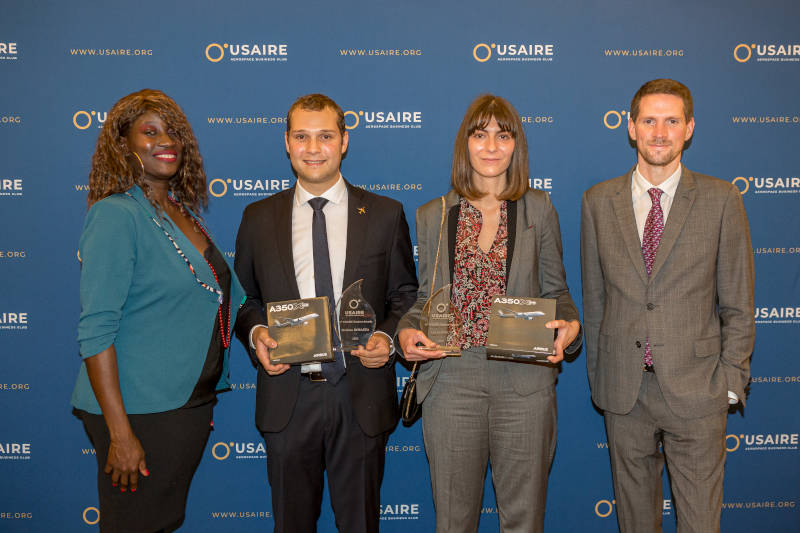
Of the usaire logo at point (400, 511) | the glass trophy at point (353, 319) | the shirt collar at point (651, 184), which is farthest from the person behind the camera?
the usaire logo at point (400, 511)

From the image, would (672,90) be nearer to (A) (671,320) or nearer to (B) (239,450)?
(A) (671,320)

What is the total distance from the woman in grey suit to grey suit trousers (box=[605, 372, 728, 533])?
0.39 metres

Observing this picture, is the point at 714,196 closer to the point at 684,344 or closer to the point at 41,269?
the point at 684,344

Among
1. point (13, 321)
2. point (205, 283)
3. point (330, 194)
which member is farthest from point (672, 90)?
point (13, 321)

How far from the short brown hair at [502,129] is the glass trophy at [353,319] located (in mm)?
705

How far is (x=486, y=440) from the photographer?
92.9 inches

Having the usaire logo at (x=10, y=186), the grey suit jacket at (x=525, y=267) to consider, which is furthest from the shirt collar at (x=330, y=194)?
the usaire logo at (x=10, y=186)

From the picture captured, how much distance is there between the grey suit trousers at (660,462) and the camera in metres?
2.35

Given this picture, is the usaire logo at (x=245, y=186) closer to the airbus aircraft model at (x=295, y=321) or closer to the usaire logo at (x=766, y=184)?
the airbus aircraft model at (x=295, y=321)

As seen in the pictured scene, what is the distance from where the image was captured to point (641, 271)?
2371mm

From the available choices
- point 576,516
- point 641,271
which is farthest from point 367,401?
point 576,516

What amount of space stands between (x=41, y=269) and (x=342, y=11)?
2.38 metres

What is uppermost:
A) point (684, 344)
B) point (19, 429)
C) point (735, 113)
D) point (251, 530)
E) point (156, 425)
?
point (735, 113)

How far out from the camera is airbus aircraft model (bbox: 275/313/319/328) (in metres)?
2.16
